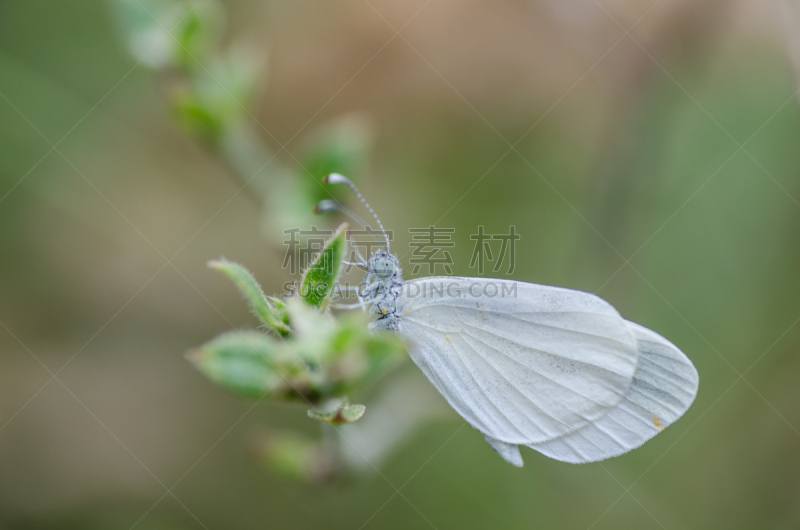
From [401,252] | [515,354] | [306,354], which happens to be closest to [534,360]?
[515,354]

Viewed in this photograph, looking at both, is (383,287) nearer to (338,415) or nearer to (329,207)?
(329,207)

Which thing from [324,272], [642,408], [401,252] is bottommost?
[324,272]

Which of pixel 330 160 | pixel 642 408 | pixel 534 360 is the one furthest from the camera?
pixel 330 160

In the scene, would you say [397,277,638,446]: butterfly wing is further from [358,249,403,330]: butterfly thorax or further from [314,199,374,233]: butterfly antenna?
[314,199,374,233]: butterfly antenna

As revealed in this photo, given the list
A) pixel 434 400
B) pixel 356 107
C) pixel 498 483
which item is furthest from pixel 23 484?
pixel 356 107

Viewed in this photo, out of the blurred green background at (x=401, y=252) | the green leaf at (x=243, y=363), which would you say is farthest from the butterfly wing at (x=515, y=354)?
the green leaf at (x=243, y=363)

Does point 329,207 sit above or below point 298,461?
above

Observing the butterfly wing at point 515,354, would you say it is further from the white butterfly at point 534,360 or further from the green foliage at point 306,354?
the green foliage at point 306,354
